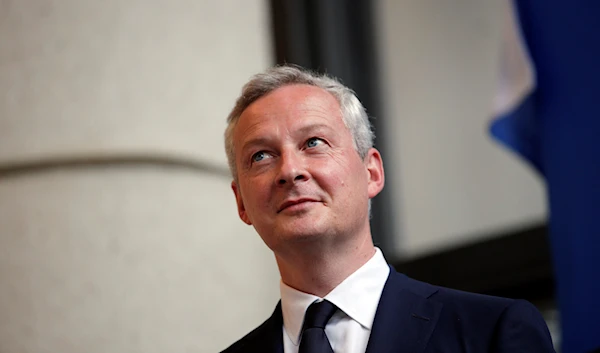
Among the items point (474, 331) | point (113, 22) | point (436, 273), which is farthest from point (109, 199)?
point (436, 273)

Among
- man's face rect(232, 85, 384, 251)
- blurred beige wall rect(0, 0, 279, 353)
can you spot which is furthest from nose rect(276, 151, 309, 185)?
blurred beige wall rect(0, 0, 279, 353)

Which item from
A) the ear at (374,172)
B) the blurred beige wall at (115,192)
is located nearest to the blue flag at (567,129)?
the blurred beige wall at (115,192)

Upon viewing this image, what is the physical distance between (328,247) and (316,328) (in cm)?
16

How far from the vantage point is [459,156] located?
15.1ft

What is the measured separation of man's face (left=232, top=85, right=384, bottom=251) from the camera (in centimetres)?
180

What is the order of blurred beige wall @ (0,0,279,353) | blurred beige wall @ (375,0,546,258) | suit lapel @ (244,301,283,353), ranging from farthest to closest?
blurred beige wall @ (375,0,546,258) → blurred beige wall @ (0,0,279,353) → suit lapel @ (244,301,283,353)

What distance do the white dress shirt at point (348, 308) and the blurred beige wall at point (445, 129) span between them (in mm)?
2563

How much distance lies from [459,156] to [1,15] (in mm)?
2574

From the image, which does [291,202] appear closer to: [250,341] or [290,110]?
[290,110]

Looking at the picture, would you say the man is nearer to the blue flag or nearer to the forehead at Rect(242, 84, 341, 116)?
the forehead at Rect(242, 84, 341, 116)

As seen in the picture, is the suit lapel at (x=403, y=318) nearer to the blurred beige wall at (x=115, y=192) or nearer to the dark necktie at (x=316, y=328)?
the dark necktie at (x=316, y=328)

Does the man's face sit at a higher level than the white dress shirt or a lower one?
higher

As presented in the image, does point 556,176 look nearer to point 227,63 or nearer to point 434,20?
point 227,63

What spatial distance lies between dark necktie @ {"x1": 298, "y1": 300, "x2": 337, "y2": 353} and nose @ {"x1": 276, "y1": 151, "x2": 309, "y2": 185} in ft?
0.78
